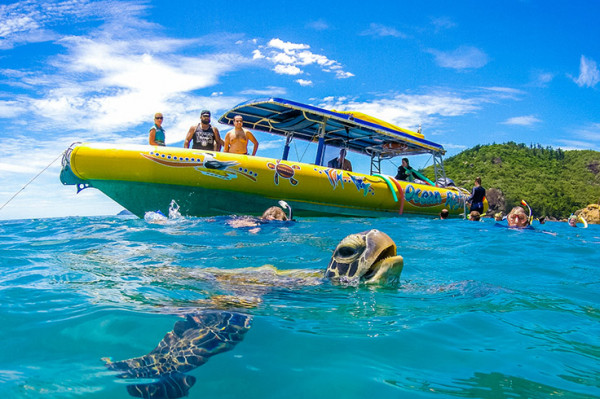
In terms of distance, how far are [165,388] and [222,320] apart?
698 millimetres

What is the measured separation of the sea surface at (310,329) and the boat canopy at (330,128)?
7.14m

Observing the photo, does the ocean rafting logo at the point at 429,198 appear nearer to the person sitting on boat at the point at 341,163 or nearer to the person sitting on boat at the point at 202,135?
the person sitting on boat at the point at 341,163

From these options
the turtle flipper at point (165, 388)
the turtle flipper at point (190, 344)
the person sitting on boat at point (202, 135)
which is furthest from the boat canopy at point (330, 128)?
the turtle flipper at point (165, 388)

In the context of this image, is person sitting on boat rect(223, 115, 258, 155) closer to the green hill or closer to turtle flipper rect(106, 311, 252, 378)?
turtle flipper rect(106, 311, 252, 378)

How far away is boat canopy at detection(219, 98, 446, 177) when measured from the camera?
11.3 m

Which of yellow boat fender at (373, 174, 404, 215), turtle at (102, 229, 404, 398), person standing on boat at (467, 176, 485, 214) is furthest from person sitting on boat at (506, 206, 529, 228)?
turtle at (102, 229, 404, 398)

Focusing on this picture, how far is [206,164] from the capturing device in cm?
920

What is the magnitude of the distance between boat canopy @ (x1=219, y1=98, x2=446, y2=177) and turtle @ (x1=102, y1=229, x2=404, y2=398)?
770 centimetres

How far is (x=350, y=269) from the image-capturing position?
3205 millimetres

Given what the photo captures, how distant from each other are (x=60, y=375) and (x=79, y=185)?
8.52m

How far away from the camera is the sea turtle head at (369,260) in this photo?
3.05m

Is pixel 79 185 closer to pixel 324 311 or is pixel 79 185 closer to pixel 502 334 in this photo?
pixel 324 311

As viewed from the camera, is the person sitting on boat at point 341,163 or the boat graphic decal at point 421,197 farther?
the person sitting on boat at point 341,163

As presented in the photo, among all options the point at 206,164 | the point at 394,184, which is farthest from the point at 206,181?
the point at 394,184
